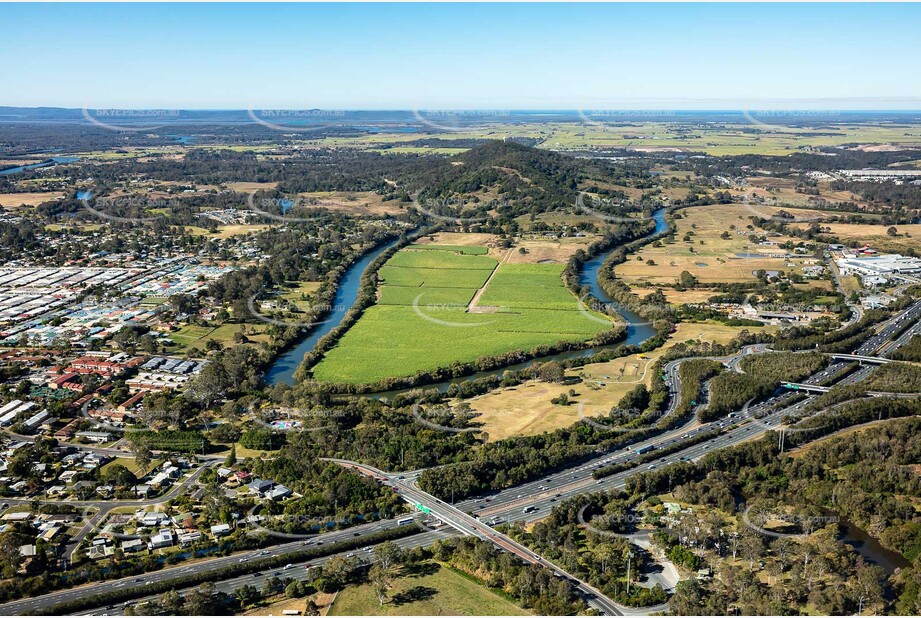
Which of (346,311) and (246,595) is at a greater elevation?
(346,311)

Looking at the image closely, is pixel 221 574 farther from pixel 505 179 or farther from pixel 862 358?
pixel 505 179

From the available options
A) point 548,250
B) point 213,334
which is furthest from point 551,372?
point 548,250

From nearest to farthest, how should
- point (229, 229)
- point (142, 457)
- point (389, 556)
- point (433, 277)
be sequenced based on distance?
point (389, 556)
point (142, 457)
point (433, 277)
point (229, 229)

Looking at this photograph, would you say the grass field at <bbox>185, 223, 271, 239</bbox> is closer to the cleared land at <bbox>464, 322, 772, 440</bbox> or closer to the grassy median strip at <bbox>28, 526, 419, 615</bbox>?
the cleared land at <bbox>464, 322, 772, 440</bbox>

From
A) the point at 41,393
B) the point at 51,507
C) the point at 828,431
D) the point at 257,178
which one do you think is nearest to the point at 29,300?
the point at 41,393

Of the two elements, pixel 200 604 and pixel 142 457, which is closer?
pixel 200 604

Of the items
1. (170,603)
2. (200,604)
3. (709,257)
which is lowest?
(200,604)

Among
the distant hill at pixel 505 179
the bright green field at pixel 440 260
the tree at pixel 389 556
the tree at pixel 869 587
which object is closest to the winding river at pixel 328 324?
the bright green field at pixel 440 260
